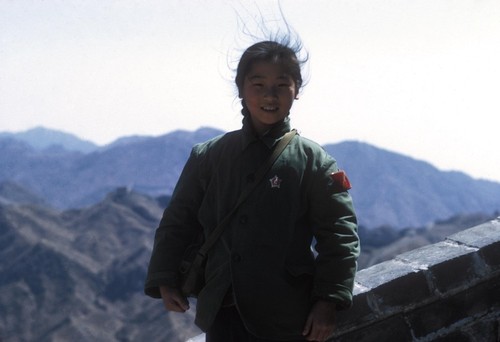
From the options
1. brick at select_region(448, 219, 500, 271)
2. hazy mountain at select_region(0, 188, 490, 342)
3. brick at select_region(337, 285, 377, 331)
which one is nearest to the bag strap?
brick at select_region(337, 285, 377, 331)

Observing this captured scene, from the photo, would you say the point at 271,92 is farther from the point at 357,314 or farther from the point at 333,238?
the point at 357,314

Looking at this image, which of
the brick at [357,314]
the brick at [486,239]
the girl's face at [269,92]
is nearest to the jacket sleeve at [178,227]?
the girl's face at [269,92]

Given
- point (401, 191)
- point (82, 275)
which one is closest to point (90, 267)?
point (82, 275)

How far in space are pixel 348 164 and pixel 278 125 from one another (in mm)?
193978

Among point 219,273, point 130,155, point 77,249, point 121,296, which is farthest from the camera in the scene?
point 130,155

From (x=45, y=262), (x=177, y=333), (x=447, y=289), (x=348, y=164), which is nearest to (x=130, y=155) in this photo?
(x=348, y=164)

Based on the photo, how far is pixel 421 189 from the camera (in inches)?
7618

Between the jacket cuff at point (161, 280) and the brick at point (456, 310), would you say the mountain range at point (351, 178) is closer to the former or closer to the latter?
the brick at point (456, 310)

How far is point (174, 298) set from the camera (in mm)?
2084

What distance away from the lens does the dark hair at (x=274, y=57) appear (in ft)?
6.74

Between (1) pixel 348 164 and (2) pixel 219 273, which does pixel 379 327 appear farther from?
(1) pixel 348 164

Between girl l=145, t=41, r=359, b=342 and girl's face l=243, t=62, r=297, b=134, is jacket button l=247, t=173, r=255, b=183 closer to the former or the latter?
girl l=145, t=41, r=359, b=342

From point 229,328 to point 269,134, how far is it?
57cm

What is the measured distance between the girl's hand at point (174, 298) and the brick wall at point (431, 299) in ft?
2.26
